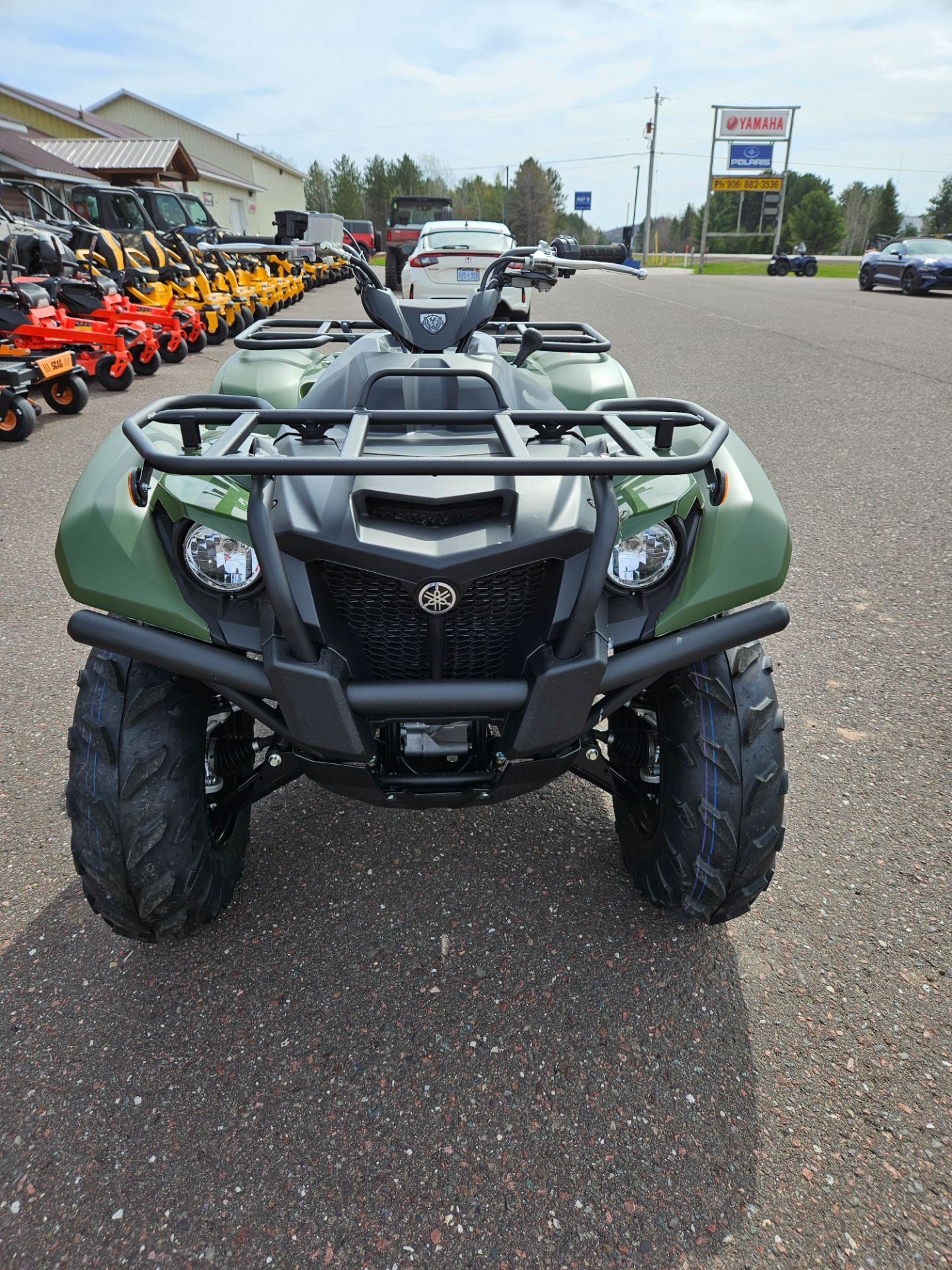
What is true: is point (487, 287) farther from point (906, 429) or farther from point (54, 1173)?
point (906, 429)

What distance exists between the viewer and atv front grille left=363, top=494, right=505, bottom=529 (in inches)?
68.6

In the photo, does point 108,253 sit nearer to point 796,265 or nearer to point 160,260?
point 160,260

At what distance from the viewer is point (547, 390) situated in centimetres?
264

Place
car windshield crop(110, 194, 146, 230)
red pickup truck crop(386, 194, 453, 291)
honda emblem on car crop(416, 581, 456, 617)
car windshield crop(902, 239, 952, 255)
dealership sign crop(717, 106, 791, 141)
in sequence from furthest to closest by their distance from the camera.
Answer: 1. dealership sign crop(717, 106, 791, 141)
2. red pickup truck crop(386, 194, 453, 291)
3. car windshield crop(902, 239, 952, 255)
4. car windshield crop(110, 194, 146, 230)
5. honda emblem on car crop(416, 581, 456, 617)

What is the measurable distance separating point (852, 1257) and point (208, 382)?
1001cm

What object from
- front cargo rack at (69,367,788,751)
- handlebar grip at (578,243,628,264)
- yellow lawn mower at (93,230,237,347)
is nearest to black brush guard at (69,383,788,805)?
front cargo rack at (69,367,788,751)

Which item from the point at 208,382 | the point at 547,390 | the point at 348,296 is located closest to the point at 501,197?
the point at 348,296

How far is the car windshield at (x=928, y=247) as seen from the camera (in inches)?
768

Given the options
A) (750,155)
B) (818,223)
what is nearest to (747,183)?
(750,155)

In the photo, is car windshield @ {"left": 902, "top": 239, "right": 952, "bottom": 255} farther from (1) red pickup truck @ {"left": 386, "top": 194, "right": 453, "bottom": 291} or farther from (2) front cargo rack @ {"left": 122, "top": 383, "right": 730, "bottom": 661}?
(2) front cargo rack @ {"left": 122, "top": 383, "right": 730, "bottom": 661}

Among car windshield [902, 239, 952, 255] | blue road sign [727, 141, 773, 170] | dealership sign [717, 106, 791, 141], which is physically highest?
dealership sign [717, 106, 791, 141]

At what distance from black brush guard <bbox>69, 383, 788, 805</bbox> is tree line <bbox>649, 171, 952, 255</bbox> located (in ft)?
218

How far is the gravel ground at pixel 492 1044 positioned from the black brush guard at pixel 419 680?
0.57 metres

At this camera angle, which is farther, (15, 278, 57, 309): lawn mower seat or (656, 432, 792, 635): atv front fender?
(15, 278, 57, 309): lawn mower seat
